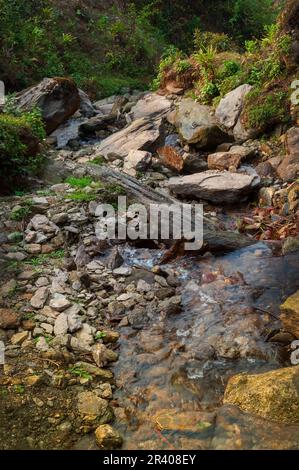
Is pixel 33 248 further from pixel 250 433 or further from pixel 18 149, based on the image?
pixel 250 433

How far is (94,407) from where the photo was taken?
3891mm

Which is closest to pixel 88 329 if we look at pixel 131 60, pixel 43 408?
pixel 43 408

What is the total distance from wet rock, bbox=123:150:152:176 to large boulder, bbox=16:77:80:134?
3.15 m

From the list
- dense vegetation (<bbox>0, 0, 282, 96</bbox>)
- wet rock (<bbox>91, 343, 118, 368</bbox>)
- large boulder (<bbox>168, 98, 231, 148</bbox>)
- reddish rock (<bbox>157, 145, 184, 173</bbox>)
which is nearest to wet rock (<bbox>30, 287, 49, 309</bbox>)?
wet rock (<bbox>91, 343, 118, 368</bbox>)

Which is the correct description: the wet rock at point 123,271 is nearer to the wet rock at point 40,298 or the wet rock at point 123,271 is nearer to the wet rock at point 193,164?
the wet rock at point 40,298

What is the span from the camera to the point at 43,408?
3.80 meters

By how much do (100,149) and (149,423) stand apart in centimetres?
870

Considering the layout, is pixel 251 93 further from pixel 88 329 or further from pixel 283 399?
pixel 283 399

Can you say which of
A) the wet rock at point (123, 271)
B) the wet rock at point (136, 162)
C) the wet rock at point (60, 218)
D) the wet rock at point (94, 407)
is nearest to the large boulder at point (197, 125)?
the wet rock at point (136, 162)

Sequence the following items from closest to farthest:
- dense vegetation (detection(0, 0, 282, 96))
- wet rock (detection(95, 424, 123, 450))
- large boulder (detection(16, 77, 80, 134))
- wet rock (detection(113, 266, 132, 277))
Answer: wet rock (detection(95, 424, 123, 450)) → wet rock (detection(113, 266, 132, 277)) → large boulder (detection(16, 77, 80, 134)) → dense vegetation (detection(0, 0, 282, 96))

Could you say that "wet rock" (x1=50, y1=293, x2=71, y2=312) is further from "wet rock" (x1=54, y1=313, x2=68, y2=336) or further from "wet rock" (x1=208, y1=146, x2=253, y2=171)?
"wet rock" (x1=208, y1=146, x2=253, y2=171)

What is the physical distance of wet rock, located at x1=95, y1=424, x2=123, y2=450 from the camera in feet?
11.6

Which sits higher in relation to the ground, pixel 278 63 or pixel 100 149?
pixel 278 63

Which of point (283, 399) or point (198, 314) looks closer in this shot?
point (283, 399)
